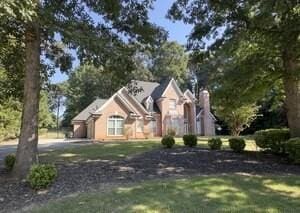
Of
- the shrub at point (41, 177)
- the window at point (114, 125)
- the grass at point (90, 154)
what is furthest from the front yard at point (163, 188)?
the window at point (114, 125)

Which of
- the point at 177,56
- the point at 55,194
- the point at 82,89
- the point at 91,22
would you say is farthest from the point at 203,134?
the point at 55,194

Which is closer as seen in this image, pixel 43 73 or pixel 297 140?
pixel 297 140

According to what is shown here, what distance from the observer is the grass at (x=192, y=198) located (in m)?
6.62

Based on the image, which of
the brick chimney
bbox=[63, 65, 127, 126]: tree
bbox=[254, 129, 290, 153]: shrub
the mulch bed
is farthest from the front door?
the mulch bed

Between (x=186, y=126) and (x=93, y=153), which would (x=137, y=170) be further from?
(x=186, y=126)

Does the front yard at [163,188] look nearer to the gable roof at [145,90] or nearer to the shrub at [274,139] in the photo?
the shrub at [274,139]

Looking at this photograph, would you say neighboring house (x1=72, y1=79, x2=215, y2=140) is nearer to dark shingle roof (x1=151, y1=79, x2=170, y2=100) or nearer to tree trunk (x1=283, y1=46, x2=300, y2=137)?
dark shingle roof (x1=151, y1=79, x2=170, y2=100)

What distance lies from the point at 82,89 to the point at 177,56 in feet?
59.0

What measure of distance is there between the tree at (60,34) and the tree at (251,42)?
215 cm

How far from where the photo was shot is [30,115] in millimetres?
10141

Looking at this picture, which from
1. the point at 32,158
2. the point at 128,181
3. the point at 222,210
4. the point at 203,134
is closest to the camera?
the point at 222,210

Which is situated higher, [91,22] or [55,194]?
[91,22]

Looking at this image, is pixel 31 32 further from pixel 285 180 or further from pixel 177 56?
pixel 177 56

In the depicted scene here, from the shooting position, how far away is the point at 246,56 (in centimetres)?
1411
